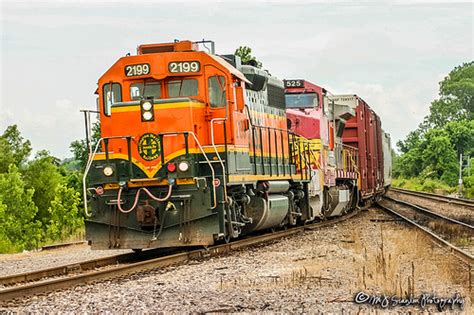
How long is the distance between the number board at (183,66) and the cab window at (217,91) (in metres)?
0.33

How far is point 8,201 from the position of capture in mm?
69438

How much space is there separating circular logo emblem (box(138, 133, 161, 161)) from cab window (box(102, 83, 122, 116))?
1039 millimetres

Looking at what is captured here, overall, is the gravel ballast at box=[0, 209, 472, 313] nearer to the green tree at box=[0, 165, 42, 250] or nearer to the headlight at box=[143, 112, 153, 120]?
the headlight at box=[143, 112, 153, 120]

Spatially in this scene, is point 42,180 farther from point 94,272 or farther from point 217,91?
point 94,272

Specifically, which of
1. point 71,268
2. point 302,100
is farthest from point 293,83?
point 71,268

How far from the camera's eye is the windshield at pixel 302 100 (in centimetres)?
2300

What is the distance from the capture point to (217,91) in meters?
14.5

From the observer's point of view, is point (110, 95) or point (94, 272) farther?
point (110, 95)

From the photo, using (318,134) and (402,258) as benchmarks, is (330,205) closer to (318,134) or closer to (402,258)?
(318,134)

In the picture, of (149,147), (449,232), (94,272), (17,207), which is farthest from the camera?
(17,207)

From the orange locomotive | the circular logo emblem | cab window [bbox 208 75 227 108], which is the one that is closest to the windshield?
the orange locomotive

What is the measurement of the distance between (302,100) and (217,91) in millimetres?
9022

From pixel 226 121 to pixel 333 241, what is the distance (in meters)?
3.61

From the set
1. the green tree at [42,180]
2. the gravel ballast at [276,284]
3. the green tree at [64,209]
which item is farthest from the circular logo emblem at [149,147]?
the green tree at [42,180]
